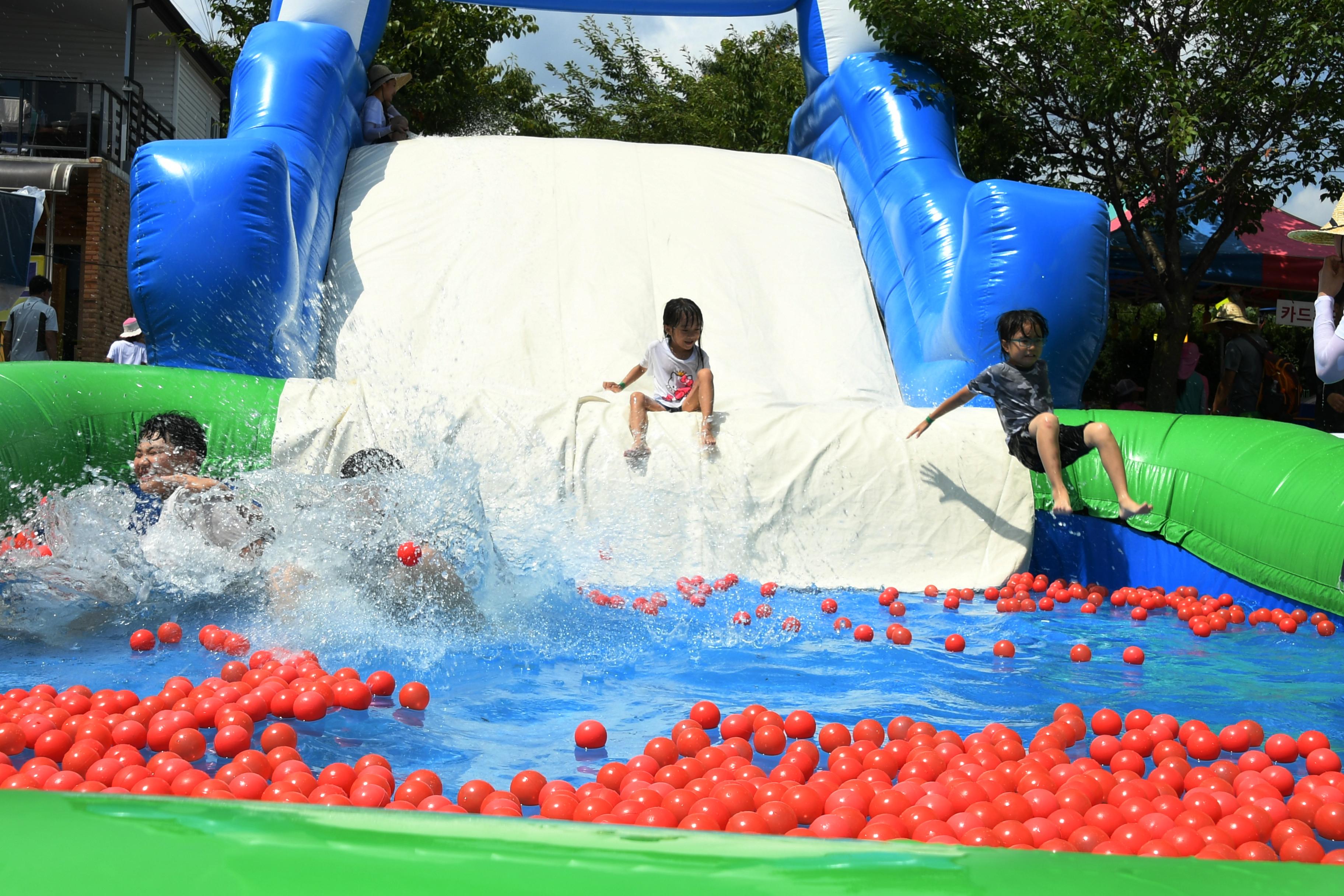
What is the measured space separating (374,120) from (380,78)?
0.39 meters

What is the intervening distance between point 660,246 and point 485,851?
550 cm

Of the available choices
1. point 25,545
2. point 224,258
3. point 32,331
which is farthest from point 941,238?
point 32,331

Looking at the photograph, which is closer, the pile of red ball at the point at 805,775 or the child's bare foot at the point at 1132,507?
the pile of red ball at the point at 805,775

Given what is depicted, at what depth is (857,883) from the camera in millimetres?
781

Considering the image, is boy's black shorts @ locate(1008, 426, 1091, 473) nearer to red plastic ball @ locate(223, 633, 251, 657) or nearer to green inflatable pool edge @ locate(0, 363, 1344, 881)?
red plastic ball @ locate(223, 633, 251, 657)

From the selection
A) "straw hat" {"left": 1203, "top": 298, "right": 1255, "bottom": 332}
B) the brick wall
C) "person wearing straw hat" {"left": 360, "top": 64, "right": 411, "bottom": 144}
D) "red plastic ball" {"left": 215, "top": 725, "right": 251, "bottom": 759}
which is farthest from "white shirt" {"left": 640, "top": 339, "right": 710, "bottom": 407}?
the brick wall

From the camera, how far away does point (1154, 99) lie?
21.8 ft

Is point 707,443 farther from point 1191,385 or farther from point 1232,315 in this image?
point 1191,385

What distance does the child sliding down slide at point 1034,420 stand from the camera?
12.9 feet

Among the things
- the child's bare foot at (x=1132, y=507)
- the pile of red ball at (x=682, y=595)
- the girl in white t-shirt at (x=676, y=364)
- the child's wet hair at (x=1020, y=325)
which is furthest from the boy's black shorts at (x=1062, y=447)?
the girl in white t-shirt at (x=676, y=364)

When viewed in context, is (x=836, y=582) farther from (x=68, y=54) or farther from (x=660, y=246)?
(x=68, y=54)

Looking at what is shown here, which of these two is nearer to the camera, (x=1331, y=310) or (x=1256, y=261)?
(x=1331, y=310)

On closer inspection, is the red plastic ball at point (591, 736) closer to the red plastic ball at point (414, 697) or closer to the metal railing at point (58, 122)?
the red plastic ball at point (414, 697)

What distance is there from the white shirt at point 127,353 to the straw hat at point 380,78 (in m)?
2.34
